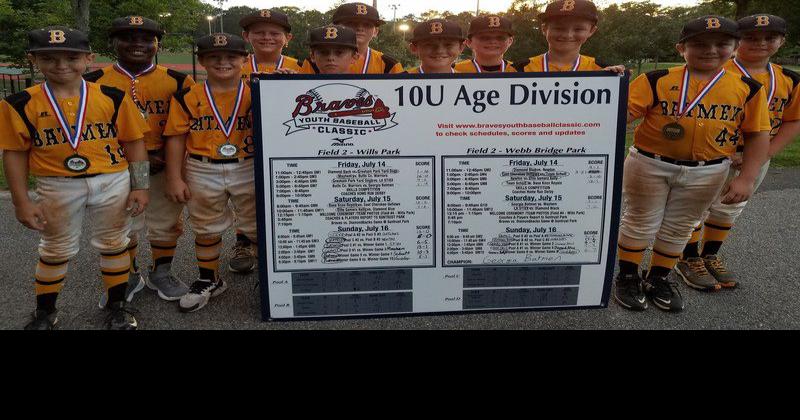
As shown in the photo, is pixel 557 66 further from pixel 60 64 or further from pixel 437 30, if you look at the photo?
pixel 60 64

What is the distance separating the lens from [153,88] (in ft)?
12.7

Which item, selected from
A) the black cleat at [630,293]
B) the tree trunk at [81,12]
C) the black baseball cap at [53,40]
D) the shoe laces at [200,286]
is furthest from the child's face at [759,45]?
the tree trunk at [81,12]

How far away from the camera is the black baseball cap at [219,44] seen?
137 inches

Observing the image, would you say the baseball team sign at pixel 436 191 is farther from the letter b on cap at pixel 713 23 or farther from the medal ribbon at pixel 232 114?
the letter b on cap at pixel 713 23

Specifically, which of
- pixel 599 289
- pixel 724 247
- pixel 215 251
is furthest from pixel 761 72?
pixel 215 251

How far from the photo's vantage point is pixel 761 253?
17.2ft

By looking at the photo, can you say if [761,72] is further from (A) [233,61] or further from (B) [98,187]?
(B) [98,187]

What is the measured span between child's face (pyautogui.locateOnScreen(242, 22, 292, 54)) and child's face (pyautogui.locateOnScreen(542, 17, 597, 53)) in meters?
2.16

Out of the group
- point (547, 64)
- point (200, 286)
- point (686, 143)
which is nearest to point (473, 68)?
point (547, 64)

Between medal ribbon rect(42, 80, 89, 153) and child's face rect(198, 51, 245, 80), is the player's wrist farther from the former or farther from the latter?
child's face rect(198, 51, 245, 80)

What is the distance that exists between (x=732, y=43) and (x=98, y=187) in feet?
14.0

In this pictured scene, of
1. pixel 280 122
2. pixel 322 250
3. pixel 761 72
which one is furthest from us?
pixel 761 72

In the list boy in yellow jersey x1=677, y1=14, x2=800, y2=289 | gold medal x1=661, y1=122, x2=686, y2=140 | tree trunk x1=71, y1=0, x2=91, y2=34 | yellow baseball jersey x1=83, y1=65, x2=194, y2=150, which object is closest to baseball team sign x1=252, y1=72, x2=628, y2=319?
gold medal x1=661, y1=122, x2=686, y2=140

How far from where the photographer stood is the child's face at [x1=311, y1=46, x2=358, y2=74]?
367 cm
